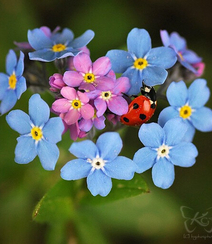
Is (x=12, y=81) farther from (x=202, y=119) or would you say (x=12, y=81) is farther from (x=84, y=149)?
(x=202, y=119)

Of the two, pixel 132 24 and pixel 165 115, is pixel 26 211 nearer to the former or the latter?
pixel 165 115

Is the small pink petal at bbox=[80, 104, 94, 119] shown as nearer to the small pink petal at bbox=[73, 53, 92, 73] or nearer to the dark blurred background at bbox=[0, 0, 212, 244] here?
the small pink petal at bbox=[73, 53, 92, 73]

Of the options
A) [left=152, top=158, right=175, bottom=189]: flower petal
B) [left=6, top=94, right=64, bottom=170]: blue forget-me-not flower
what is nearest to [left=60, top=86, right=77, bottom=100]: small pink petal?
[left=6, top=94, right=64, bottom=170]: blue forget-me-not flower

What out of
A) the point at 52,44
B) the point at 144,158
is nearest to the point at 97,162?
the point at 144,158

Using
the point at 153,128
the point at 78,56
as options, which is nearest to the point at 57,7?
the point at 78,56

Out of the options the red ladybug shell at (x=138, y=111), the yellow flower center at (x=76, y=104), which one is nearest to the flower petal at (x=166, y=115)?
the red ladybug shell at (x=138, y=111)

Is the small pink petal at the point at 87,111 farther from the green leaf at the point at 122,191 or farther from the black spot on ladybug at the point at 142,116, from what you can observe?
the green leaf at the point at 122,191

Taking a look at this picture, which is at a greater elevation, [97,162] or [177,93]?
[177,93]
